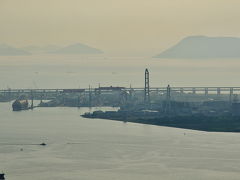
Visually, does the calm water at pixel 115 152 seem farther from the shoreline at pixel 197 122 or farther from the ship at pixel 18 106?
the ship at pixel 18 106

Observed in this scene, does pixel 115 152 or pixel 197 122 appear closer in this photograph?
pixel 115 152

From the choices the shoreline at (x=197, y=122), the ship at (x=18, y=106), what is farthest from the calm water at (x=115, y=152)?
the ship at (x=18, y=106)

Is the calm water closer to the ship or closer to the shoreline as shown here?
the shoreline

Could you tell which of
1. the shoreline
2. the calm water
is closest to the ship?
the shoreline

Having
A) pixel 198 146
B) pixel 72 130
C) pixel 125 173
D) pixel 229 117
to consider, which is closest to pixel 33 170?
pixel 125 173

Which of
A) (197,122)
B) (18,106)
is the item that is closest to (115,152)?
(197,122)

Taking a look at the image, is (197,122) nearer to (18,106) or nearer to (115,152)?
(115,152)

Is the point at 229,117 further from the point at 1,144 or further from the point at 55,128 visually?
the point at 1,144

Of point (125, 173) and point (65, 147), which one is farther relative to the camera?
point (65, 147)
